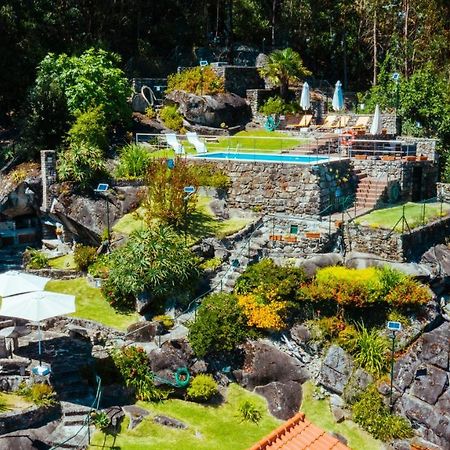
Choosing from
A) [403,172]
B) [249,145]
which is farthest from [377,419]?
[249,145]

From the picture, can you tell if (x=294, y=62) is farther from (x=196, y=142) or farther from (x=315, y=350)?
(x=315, y=350)

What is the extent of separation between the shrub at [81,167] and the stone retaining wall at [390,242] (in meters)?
9.95

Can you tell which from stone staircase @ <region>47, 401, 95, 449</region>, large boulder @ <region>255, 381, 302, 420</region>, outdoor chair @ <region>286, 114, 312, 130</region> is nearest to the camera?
stone staircase @ <region>47, 401, 95, 449</region>

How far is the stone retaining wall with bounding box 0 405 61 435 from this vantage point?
611 inches

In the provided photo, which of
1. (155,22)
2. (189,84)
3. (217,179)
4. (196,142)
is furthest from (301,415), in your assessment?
(155,22)

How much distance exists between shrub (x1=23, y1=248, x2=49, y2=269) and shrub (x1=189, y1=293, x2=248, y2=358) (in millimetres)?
7409

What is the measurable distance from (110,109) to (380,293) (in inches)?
620

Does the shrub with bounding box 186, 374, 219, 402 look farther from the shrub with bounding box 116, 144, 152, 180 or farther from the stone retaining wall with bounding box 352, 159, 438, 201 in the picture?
the stone retaining wall with bounding box 352, 159, 438, 201

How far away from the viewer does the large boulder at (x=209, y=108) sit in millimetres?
33500

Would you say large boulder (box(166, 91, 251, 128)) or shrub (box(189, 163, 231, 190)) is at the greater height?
large boulder (box(166, 91, 251, 128))

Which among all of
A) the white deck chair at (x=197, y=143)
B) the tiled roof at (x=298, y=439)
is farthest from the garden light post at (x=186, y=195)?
the tiled roof at (x=298, y=439)

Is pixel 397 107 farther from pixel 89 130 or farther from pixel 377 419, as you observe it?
pixel 377 419

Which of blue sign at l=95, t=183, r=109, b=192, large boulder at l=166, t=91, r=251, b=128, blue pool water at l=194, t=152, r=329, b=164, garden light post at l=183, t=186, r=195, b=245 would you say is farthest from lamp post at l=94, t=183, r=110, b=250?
large boulder at l=166, t=91, r=251, b=128

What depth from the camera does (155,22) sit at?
43469mm
